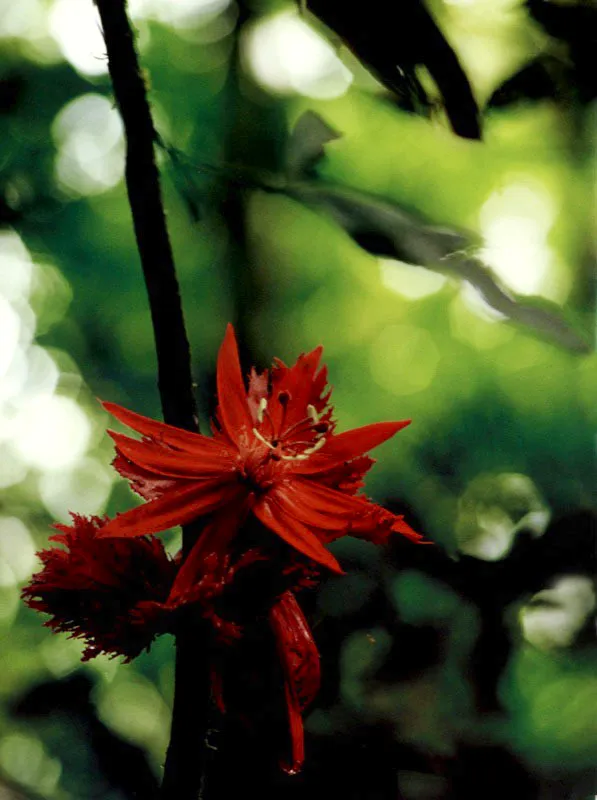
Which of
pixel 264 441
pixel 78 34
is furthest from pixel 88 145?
pixel 264 441

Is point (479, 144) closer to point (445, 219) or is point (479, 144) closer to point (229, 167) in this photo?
point (445, 219)

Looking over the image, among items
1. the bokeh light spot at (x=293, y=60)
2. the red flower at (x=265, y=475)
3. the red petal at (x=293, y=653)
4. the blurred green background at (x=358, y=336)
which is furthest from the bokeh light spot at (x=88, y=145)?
the red petal at (x=293, y=653)

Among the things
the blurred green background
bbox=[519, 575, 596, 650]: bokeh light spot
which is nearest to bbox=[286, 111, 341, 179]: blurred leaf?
the blurred green background

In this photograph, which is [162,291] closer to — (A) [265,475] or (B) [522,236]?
(A) [265,475]

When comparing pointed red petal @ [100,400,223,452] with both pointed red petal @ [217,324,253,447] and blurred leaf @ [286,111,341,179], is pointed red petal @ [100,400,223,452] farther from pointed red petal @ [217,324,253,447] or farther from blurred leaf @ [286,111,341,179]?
blurred leaf @ [286,111,341,179]

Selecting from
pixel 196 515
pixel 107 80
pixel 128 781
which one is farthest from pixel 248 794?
pixel 107 80

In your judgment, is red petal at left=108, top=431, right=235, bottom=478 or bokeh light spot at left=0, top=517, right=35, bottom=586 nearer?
red petal at left=108, top=431, right=235, bottom=478
